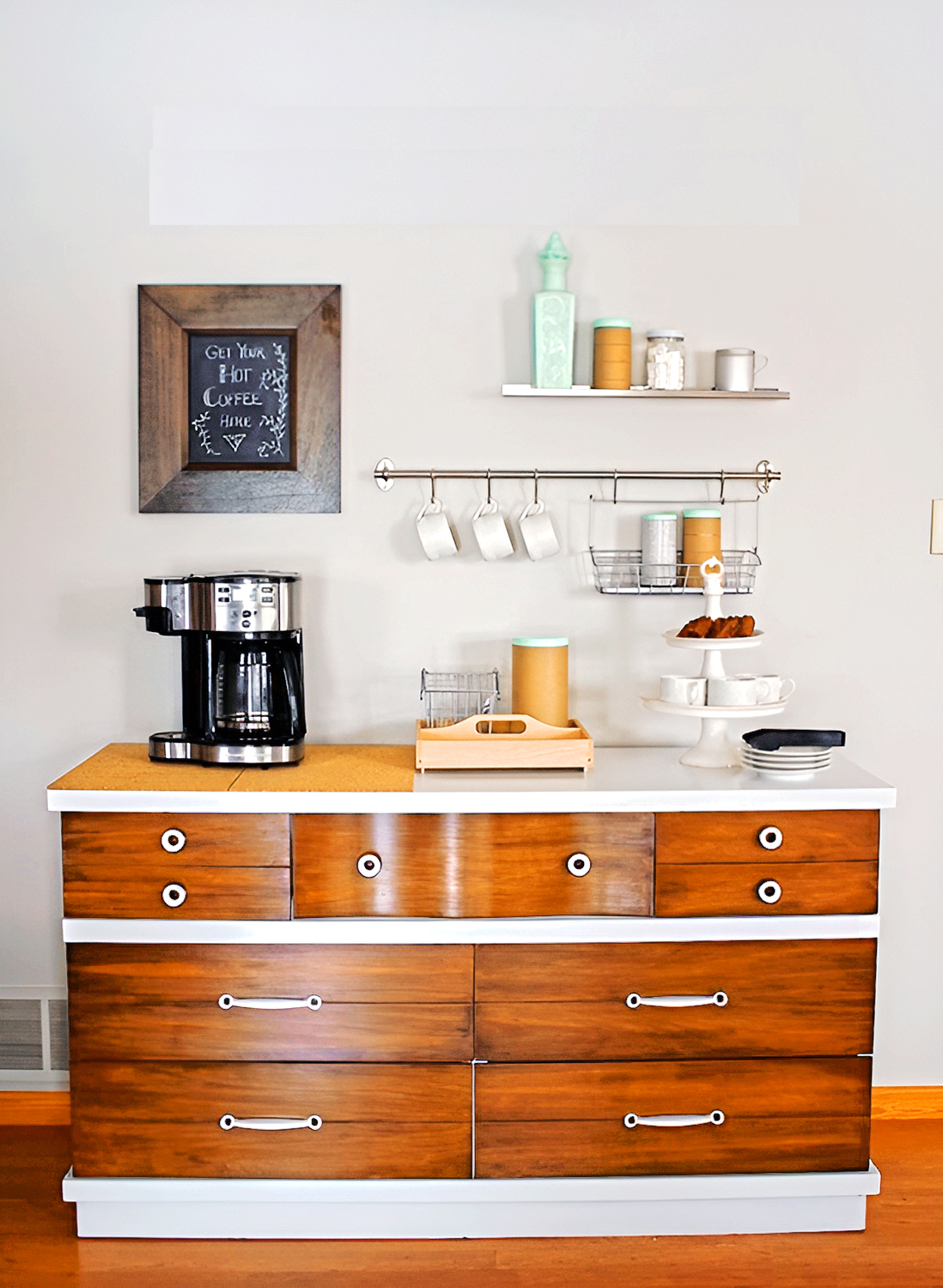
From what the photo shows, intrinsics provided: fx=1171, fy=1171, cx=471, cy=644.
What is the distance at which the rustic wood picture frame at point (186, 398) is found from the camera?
2586 millimetres

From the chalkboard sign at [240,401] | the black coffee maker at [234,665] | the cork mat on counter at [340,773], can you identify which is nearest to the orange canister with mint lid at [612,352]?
the chalkboard sign at [240,401]

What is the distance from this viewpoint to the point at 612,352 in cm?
254

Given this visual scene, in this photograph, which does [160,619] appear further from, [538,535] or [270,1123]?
[270,1123]

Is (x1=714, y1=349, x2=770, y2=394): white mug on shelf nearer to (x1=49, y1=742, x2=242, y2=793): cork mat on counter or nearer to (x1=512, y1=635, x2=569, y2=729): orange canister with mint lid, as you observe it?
(x1=512, y1=635, x2=569, y2=729): orange canister with mint lid

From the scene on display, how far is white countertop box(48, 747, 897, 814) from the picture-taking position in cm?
219

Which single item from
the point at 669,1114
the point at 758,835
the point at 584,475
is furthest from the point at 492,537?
the point at 669,1114

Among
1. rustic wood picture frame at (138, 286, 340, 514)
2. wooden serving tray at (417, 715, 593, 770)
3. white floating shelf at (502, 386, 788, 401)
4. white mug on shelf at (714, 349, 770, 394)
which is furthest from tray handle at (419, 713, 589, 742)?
white mug on shelf at (714, 349, 770, 394)

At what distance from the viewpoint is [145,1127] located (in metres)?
2.24

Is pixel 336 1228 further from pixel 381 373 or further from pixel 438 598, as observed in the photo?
pixel 381 373

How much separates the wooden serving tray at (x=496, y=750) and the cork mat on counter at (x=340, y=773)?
2.7 inches

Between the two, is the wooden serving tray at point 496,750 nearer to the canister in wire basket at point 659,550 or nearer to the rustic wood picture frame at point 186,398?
the canister in wire basket at point 659,550

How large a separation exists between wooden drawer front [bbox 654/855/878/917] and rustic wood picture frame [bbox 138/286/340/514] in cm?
111

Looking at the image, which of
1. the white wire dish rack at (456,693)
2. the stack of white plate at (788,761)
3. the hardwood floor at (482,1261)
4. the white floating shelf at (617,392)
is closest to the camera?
the hardwood floor at (482,1261)

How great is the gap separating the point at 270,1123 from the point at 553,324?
5.65 feet
